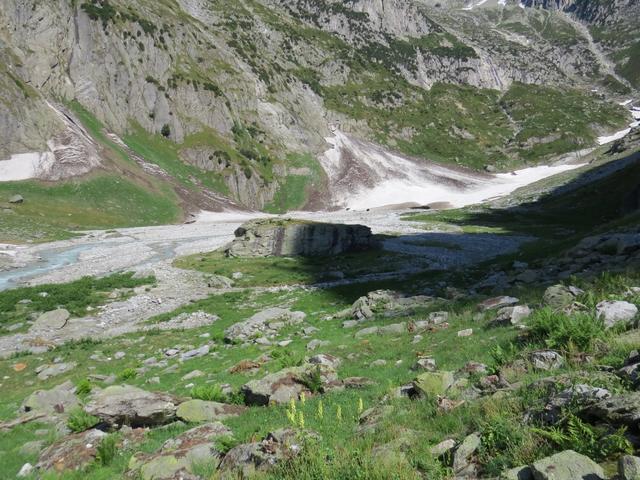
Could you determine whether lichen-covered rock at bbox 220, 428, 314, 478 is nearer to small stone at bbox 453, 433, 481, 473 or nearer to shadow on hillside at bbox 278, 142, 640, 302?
small stone at bbox 453, 433, 481, 473

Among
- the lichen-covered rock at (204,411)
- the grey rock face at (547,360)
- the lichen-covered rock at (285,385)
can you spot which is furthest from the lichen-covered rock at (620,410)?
the lichen-covered rock at (204,411)

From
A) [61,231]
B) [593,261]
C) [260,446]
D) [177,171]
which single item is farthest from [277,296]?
[177,171]

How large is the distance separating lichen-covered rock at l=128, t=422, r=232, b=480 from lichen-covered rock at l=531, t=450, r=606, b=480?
18.7ft

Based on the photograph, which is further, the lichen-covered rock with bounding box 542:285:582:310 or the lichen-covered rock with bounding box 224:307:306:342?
the lichen-covered rock with bounding box 224:307:306:342

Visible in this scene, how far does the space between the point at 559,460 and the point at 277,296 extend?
28520 mm

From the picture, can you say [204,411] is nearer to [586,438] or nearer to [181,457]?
[181,457]

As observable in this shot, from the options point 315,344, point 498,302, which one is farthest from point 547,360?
point 315,344

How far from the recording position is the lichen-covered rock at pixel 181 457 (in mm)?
8141

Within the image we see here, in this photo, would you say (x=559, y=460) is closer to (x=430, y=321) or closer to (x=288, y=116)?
(x=430, y=321)

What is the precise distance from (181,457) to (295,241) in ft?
142

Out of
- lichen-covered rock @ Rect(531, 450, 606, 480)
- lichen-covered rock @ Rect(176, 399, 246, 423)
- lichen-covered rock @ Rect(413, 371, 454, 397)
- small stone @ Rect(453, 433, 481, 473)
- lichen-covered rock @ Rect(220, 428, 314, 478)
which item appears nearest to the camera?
lichen-covered rock @ Rect(531, 450, 606, 480)

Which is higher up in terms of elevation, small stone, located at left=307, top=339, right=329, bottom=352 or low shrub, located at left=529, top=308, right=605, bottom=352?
low shrub, located at left=529, top=308, right=605, bottom=352

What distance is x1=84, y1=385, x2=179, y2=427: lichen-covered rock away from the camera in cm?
1136

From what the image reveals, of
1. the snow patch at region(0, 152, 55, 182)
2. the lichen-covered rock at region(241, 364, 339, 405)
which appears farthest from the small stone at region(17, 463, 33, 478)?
the snow patch at region(0, 152, 55, 182)
